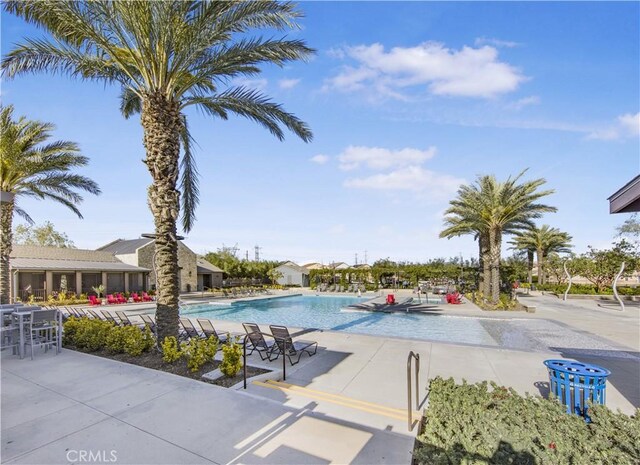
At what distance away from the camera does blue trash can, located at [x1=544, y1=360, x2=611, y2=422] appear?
16.3 feet

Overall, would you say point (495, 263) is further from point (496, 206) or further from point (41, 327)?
point (41, 327)

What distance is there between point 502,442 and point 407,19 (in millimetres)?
10026

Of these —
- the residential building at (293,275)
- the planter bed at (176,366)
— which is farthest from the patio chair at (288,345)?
the residential building at (293,275)

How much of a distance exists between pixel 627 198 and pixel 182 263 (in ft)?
120

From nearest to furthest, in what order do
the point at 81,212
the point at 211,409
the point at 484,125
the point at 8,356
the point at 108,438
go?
the point at 108,438 < the point at 211,409 < the point at 8,356 < the point at 484,125 < the point at 81,212

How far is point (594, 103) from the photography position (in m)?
12.3

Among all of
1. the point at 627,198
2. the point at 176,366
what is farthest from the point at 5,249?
the point at 627,198

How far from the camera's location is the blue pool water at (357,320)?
524 inches

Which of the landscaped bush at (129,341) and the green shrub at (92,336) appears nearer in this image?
the landscaped bush at (129,341)

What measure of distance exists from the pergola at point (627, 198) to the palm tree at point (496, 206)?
1586 cm

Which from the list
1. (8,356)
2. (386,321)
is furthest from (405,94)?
(8,356)

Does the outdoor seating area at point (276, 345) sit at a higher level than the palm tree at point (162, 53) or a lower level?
lower

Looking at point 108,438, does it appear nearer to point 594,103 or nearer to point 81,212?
point 594,103

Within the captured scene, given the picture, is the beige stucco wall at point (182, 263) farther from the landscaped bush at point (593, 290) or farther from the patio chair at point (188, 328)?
the landscaped bush at point (593, 290)
